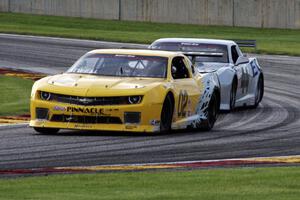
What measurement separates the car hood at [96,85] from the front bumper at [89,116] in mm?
195

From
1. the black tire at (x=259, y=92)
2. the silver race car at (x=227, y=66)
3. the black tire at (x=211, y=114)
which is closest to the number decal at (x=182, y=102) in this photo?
the black tire at (x=211, y=114)

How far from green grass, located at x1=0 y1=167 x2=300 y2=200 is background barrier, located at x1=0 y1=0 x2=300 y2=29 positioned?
43177 mm

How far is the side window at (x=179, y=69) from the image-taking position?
664 inches

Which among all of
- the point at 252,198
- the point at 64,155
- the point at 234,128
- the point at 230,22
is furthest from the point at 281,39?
the point at 252,198

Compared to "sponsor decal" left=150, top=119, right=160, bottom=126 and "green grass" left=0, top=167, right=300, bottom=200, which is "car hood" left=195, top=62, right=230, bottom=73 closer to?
"sponsor decal" left=150, top=119, right=160, bottom=126

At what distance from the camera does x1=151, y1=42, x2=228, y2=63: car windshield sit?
69.8ft

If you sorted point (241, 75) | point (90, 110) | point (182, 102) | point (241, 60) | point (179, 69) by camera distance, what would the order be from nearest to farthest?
point (90, 110) → point (182, 102) → point (179, 69) → point (241, 75) → point (241, 60)

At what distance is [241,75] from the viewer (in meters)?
21.3

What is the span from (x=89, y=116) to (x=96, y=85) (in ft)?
1.66

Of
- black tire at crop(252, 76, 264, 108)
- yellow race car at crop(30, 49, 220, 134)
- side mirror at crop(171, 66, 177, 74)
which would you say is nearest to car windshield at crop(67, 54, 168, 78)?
yellow race car at crop(30, 49, 220, 134)

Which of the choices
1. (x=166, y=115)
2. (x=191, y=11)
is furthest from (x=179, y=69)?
(x=191, y=11)

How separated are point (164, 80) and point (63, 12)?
41177 mm

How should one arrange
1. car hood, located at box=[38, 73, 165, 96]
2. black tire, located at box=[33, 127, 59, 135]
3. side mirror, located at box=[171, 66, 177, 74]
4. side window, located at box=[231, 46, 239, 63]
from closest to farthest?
car hood, located at box=[38, 73, 165, 96]
black tire, located at box=[33, 127, 59, 135]
side mirror, located at box=[171, 66, 177, 74]
side window, located at box=[231, 46, 239, 63]

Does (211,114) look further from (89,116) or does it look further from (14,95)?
(14,95)
